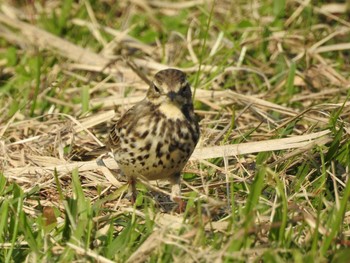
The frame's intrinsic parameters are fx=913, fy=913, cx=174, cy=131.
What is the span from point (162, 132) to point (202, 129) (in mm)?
1315

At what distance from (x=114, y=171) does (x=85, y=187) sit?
43 centimetres

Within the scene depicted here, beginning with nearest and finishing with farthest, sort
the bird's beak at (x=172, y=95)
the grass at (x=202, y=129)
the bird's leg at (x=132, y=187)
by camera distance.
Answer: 1. the grass at (x=202, y=129)
2. the bird's beak at (x=172, y=95)
3. the bird's leg at (x=132, y=187)

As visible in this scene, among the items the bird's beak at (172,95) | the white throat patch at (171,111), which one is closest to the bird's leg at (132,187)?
the white throat patch at (171,111)

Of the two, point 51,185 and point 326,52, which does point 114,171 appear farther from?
point 326,52

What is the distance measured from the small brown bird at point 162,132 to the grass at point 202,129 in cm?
21

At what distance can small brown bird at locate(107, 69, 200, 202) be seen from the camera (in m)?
5.45

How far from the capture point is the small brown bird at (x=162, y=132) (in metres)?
5.45

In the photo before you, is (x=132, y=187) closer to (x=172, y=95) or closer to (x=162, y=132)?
(x=162, y=132)

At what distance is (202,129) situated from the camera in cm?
673

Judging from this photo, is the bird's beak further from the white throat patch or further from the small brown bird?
the white throat patch

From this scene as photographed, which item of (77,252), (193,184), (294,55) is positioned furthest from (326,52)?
(77,252)

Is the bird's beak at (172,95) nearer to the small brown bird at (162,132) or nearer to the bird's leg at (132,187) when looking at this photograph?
the small brown bird at (162,132)

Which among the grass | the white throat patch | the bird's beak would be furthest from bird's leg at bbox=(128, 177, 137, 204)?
the bird's beak

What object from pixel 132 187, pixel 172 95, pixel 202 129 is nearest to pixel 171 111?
pixel 172 95
